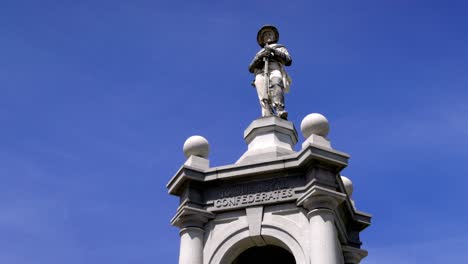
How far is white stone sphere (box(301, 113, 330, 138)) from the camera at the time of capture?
18.0m

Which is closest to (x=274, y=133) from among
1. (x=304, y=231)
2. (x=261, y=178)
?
(x=261, y=178)

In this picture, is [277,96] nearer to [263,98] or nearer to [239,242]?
[263,98]

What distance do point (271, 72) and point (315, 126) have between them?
2.92m

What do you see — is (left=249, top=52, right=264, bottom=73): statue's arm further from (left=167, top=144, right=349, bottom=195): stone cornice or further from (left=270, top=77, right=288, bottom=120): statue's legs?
(left=167, top=144, right=349, bottom=195): stone cornice

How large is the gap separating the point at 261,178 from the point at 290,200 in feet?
2.92

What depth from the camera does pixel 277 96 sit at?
20.0 meters

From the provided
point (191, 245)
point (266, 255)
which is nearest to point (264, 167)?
point (191, 245)

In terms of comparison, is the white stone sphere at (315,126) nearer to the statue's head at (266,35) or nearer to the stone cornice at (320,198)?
the stone cornice at (320,198)

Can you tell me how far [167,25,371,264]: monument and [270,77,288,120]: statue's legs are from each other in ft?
2.47

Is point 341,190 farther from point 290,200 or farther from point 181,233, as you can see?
point 181,233

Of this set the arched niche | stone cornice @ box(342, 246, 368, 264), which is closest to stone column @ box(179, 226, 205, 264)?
the arched niche

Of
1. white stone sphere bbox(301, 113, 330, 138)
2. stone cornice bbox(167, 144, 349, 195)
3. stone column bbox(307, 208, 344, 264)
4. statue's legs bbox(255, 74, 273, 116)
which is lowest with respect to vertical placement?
stone column bbox(307, 208, 344, 264)

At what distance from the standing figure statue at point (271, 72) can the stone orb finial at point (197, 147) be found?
75.5 inches

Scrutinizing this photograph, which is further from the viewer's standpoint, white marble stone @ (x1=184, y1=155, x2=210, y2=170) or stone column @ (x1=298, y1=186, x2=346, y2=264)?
white marble stone @ (x1=184, y1=155, x2=210, y2=170)
